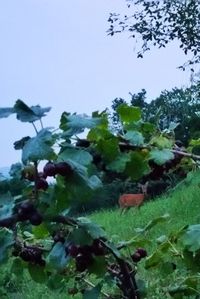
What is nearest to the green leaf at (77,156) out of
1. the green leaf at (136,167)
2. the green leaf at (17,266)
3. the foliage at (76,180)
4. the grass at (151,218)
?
the foliage at (76,180)

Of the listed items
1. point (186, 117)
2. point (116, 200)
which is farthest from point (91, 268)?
point (116, 200)

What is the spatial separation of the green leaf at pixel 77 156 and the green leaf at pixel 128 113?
0.53ft

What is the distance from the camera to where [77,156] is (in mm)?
751

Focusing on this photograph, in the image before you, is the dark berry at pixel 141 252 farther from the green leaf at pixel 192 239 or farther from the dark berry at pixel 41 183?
the dark berry at pixel 41 183

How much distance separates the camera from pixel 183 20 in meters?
6.76

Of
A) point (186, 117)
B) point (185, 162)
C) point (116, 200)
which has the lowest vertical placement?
point (116, 200)

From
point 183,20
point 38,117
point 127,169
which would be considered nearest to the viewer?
point 38,117

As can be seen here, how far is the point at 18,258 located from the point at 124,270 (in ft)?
0.61

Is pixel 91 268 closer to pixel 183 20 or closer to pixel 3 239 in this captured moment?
pixel 3 239

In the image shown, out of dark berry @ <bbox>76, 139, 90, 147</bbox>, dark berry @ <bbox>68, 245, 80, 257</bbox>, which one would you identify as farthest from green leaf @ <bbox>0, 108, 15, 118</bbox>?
dark berry @ <bbox>68, 245, 80, 257</bbox>

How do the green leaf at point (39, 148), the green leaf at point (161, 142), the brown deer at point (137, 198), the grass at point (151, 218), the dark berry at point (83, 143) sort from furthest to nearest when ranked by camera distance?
the grass at point (151, 218)
the brown deer at point (137, 198)
the green leaf at point (161, 142)
the dark berry at point (83, 143)
the green leaf at point (39, 148)

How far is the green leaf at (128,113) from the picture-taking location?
0.90 metres

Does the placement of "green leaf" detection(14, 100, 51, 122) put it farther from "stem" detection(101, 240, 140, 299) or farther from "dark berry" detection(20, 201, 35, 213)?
"stem" detection(101, 240, 140, 299)

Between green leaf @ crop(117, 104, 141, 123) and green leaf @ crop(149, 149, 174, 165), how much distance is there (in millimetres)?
55
